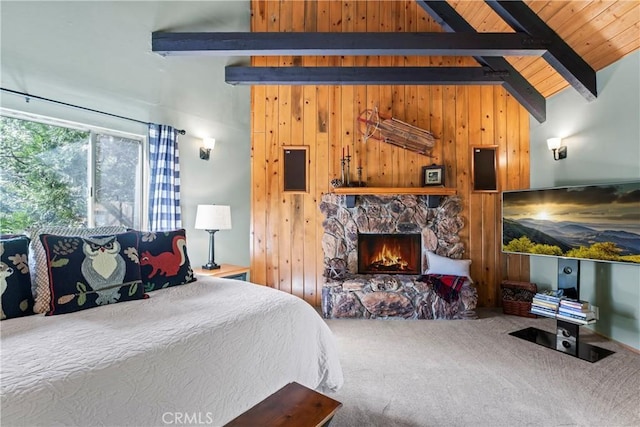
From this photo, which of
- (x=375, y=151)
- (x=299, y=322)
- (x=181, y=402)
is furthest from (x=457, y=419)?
(x=375, y=151)

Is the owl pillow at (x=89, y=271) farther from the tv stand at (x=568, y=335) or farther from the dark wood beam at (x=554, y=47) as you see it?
the dark wood beam at (x=554, y=47)

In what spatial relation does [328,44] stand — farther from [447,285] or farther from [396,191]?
[447,285]

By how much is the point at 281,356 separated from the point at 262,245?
8.19ft

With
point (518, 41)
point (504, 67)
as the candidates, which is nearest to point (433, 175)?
point (504, 67)

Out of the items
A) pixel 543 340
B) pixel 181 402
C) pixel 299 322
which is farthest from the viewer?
pixel 543 340

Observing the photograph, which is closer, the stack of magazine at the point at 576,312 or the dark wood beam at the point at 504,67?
the stack of magazine at the point at 576,312

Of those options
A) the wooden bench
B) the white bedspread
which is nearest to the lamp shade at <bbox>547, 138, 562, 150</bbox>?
the white bedspread

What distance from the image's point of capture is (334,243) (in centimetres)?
373

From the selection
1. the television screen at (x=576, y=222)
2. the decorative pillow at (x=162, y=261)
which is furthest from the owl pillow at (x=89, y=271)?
the television screen at (x=576, y=222)

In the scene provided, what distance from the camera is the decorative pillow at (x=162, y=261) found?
188cm

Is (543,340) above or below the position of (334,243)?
below

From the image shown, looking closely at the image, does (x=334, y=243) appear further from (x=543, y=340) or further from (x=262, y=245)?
(x=543, y=340)
